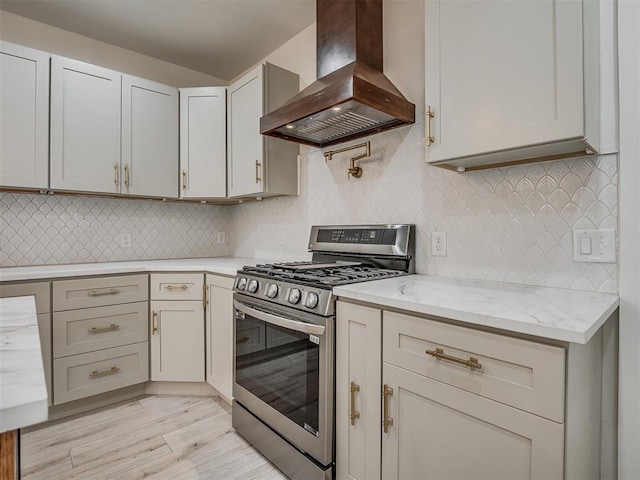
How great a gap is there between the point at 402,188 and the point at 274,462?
5.09 ft

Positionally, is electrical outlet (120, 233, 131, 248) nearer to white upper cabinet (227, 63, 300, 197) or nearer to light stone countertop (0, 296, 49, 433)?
white upper cabinet (227, 63, 300, 197)

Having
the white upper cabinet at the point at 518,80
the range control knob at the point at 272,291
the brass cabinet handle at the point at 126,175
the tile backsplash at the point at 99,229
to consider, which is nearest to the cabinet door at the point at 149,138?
the brass cabinet handle at the point at 126,175

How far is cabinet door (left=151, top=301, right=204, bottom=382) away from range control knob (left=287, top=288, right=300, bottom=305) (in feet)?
3.63

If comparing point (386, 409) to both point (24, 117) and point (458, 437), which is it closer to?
point (458, 437)

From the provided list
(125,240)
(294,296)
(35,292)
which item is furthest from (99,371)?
(294,296)

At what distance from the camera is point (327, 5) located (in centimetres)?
199

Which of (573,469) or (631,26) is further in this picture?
(631,26)

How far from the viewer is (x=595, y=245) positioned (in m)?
1.31

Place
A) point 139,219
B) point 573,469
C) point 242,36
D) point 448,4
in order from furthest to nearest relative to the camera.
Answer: point 139,219
point 242,36
point 448,4
point 573,469

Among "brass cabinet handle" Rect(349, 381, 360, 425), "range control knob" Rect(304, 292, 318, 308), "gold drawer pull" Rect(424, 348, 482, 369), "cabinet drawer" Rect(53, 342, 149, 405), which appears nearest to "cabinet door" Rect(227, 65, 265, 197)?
"range control knob" Rect(304, 292, 318, 308)

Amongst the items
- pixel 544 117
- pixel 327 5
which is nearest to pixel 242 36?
pixel 327 5

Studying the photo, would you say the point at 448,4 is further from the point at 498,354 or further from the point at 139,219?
the point at 139,219

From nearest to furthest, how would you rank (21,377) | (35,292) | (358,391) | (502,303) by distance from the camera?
(21,377), (502,303), (358,391), (35,292)

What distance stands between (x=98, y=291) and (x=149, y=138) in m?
1.20
